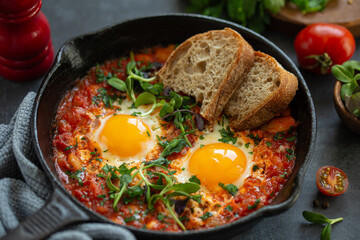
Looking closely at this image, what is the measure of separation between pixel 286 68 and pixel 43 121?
7.83 ft

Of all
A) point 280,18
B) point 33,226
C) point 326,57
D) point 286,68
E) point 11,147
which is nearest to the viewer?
point 33,226

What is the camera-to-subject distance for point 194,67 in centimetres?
442

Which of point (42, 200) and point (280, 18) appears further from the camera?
point (280, 18)

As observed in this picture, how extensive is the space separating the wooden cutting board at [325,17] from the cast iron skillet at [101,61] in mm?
1096

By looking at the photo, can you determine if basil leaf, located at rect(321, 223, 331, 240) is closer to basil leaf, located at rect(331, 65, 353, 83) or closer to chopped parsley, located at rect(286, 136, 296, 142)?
chopped parsley, located at rect(286, 136, 296, 142)

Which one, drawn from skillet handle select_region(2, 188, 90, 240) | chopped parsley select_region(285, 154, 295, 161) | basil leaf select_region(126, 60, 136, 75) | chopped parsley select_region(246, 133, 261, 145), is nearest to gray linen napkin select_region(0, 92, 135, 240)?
skillet handle select_region(2, 188, 90, 240)

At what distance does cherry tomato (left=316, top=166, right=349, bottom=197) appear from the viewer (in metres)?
4.11

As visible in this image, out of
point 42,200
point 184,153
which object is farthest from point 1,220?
point 184,153

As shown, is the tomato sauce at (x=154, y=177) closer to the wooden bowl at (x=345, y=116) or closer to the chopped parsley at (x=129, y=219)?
the chopped parsley at (x=129, y=219)

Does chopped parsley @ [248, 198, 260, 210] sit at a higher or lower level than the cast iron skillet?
lower

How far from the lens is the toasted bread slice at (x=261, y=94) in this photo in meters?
3.99

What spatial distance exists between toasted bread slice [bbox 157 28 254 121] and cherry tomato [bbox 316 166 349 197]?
3.77 ft

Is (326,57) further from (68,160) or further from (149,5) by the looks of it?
(68,160)

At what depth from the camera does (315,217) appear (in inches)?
152
